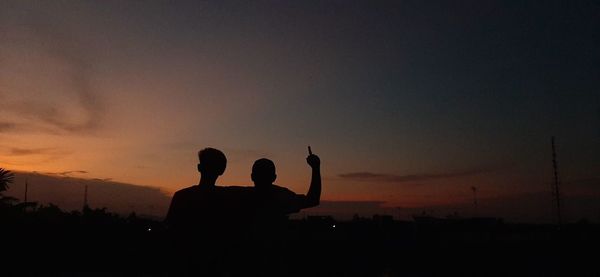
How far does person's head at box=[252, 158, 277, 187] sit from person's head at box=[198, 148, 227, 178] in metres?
0.20

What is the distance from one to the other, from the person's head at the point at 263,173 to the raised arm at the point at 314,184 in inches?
9.4

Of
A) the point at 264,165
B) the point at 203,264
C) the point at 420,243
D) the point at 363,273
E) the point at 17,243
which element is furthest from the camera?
the point at 420,243

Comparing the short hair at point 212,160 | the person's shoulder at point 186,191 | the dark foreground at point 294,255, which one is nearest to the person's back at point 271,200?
the short hair at point 212,160

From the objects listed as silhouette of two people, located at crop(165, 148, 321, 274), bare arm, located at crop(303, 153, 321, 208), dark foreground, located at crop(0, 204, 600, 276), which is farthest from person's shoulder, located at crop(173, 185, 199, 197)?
dark foreground, located at crop(0, 204, 600, 276)

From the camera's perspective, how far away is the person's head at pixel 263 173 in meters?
2.64

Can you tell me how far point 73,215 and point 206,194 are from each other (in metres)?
20.4

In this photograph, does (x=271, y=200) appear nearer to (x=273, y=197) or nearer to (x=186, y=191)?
(x=273, y=197)

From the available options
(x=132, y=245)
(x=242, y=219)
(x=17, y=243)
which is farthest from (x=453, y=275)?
(x=242, y=219)

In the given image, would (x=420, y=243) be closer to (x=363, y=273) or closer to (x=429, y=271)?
(x=429, y=271)

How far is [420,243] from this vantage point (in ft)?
84.5

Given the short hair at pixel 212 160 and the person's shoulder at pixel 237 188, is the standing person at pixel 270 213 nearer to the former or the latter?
the person's shoulder at pixel 237 188

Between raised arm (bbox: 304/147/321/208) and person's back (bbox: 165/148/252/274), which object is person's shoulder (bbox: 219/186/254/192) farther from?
raised arm (bbox: 304/147/321/208)

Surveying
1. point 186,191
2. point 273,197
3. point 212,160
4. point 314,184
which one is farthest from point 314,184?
point 186,191

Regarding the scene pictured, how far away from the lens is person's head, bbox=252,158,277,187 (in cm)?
264
